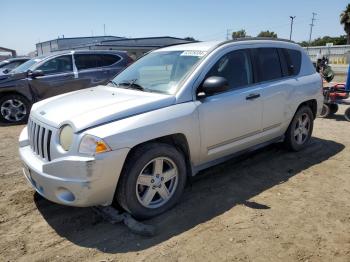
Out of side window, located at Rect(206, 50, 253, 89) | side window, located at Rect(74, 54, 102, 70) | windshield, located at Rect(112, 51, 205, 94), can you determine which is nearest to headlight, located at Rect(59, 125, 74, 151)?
windshield, located at Rect(112, 51, 205, 94)

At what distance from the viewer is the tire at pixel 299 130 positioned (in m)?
5.58

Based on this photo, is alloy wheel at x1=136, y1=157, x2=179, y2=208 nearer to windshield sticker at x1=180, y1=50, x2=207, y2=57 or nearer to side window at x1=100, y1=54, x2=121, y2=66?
windshield sticker at x1=180, y1=50, x2=207, y2=57

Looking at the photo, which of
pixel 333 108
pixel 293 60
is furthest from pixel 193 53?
pixel 333 108

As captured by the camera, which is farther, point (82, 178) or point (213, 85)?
point (213, 85)

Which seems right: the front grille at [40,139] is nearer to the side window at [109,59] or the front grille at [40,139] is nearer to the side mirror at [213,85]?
the side mirror at [213,85]

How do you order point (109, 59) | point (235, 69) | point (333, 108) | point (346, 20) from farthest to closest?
1. point (346, 20)
2. point (109, 59)
3. point (333, 108)
4. point (235, 69)

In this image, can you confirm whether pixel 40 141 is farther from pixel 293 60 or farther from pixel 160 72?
pixel 293 60

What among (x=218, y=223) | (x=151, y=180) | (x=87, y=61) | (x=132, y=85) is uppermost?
(x=87, y=61)

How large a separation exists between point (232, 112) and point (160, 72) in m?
1.06

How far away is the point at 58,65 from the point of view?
969 cm

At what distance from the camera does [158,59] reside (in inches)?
189

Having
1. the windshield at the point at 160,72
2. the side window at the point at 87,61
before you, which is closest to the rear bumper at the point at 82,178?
the windshield at the point at 160,72

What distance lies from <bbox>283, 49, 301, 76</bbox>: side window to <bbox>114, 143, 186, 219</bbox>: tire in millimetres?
2676

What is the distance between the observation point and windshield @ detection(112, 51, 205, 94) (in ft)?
13.5
